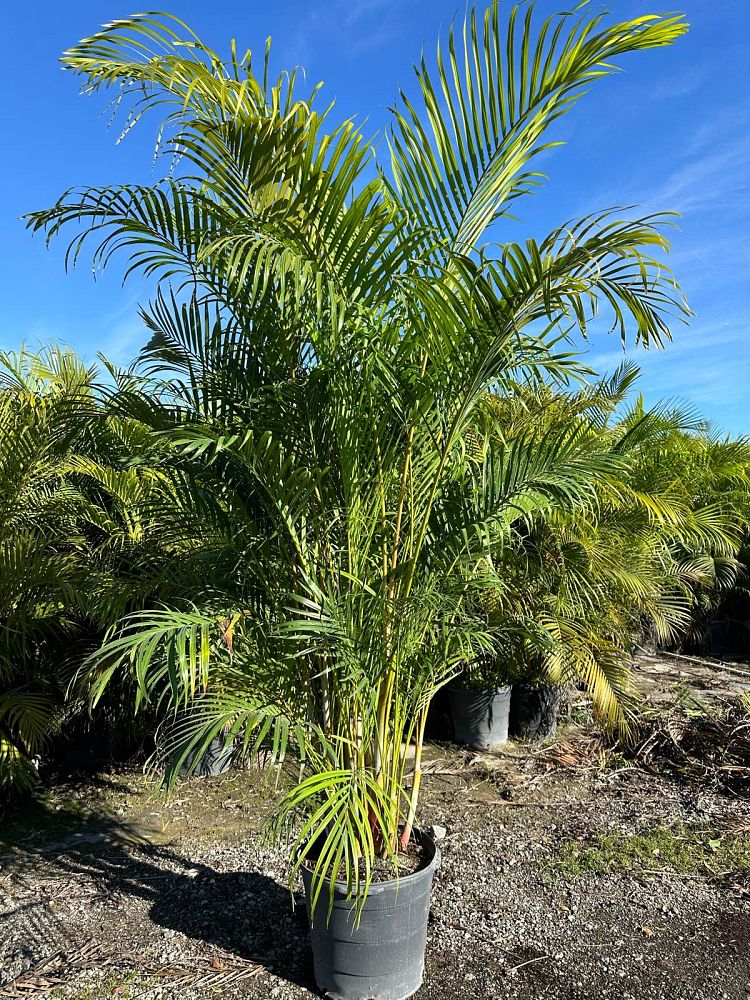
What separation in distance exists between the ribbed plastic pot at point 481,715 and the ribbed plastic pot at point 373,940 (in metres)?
2.90

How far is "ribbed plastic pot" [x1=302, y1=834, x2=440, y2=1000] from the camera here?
2674 mm

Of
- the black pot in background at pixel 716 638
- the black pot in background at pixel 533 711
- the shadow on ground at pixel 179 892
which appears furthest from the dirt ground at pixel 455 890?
the black pot in background at pixel 716 638

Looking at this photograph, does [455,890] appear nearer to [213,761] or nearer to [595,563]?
[213,761]

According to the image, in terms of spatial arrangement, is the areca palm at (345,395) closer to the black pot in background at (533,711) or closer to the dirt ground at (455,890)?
the dirt ground at (455,890)

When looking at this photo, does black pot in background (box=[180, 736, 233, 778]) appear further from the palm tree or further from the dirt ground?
the palm tree

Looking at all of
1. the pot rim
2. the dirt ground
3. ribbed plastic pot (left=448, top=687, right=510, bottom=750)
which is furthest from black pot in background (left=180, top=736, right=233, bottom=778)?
the pot rim

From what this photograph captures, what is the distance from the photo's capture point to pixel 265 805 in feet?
15.3

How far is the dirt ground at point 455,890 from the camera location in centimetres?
A: 291

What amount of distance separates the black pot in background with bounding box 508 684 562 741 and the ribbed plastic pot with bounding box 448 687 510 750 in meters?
0.23

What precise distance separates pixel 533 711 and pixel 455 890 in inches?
101

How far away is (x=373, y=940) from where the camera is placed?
2.71m

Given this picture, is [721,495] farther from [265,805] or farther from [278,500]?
[278,500]

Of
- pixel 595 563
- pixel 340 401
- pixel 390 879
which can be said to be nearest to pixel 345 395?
pixel 340 401

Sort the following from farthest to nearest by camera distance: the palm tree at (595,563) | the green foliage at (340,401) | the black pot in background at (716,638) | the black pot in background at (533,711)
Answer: the black pot in background at (716,638), the black pot in background at (533,711), the palm tree at (595,563), the green foliage at (340,401)
